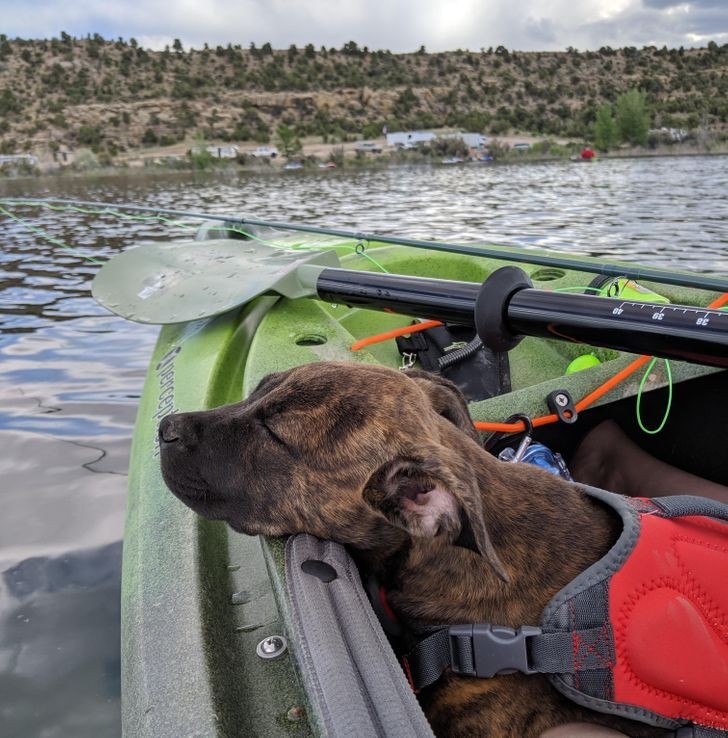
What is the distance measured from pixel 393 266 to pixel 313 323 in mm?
1621

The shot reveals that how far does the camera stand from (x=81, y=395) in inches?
260

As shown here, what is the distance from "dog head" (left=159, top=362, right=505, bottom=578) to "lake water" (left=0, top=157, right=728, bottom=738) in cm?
152

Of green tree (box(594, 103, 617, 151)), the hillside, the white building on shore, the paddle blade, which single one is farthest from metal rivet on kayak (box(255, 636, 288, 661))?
the white building on shore

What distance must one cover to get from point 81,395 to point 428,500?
5499 mm

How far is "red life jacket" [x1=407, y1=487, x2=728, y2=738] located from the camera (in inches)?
70.9

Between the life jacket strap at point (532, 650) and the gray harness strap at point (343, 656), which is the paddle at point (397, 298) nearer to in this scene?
the life jacket strap at point (532, 650)

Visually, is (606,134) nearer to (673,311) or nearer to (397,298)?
(397,298)

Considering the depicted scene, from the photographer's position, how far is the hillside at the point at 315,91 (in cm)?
8356

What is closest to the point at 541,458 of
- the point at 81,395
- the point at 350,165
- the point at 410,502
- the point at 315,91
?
the point at 410,502

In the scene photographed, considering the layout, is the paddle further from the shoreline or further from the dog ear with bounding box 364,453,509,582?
the shoreline

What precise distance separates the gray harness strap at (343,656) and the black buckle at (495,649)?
1.01 ft

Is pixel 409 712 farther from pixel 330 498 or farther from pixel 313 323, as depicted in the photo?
pixel 313 323

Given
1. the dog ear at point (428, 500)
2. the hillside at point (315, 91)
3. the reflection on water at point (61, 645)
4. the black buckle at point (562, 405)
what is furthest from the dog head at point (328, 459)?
the hillside at point (315, 91)

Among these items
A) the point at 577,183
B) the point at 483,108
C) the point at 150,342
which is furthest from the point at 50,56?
the point at 150,342
